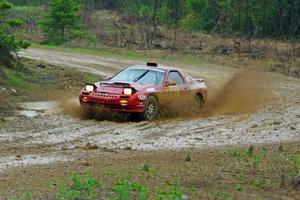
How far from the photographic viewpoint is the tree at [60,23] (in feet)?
150

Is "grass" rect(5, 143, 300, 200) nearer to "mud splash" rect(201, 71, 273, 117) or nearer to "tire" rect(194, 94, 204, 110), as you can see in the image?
"tire" rect(194, 94, 204, 110)

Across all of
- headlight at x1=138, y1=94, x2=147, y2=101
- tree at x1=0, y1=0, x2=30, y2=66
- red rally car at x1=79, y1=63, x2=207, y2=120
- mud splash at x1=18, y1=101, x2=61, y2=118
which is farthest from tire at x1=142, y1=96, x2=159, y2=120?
tree at x1=0, y1=0, x2=30, y2=66

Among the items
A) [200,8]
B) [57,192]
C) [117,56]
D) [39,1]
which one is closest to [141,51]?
[117,56]

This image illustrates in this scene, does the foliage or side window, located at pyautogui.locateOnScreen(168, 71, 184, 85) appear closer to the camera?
the foliage

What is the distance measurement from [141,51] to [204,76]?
38.8ft

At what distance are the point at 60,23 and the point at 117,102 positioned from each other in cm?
3041

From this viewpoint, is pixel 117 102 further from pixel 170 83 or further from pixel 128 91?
pixel 170 83

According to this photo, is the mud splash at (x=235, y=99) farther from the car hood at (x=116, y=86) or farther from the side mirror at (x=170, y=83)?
the car hood at (x=116, y=86)

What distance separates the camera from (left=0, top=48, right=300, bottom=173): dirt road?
513 inches

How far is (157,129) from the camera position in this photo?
16.1 m

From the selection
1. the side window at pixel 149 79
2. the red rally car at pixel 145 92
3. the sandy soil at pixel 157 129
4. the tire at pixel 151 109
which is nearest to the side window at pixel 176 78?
the red rally car at pixel 145 92

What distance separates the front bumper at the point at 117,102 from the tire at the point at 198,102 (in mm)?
2837

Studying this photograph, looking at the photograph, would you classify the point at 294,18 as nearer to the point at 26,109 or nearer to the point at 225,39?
the point at 225,39

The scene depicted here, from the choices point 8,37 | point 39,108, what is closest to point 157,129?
point 39,108
